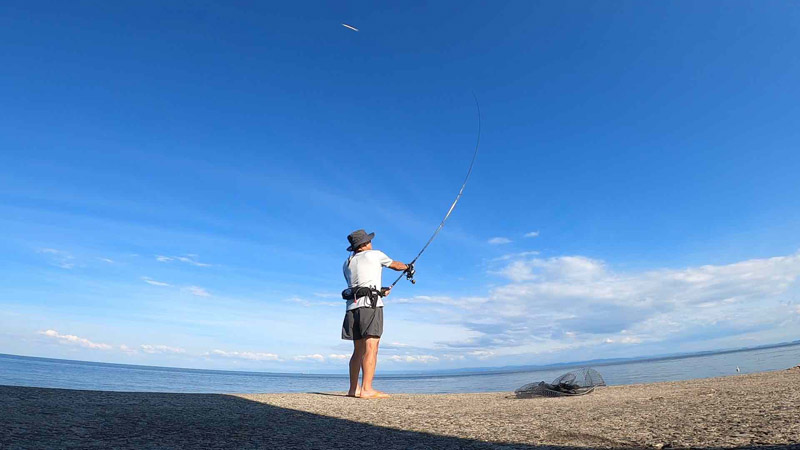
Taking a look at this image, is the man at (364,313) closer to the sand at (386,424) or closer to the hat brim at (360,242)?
the hat brim at (360,242)

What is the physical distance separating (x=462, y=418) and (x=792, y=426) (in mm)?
2371

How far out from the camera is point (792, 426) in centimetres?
284

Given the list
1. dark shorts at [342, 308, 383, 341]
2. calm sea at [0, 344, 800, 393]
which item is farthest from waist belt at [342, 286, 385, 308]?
calm sea at [0, 344, 800, 393]

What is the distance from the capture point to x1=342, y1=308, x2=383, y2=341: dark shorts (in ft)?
21.0

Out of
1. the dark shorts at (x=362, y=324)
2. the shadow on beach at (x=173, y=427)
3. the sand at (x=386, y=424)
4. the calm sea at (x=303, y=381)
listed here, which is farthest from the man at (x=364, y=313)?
the calm sea at (x=303, y=381)

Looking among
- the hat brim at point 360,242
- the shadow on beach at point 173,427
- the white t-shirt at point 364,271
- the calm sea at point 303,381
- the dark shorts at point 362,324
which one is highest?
the hat brim at point 360,242

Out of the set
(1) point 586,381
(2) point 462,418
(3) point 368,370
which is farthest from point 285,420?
(1) point 586,381

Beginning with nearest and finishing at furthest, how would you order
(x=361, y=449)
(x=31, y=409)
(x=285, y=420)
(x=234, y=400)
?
1. (x=361, y=449)
2. (x=31, y=409)
3. (x=285, y=420)
4. (x=234, y=400)

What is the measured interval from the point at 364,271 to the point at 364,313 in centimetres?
65

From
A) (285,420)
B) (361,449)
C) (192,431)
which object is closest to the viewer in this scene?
(361,449)

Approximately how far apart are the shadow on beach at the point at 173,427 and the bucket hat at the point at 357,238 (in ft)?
9.80

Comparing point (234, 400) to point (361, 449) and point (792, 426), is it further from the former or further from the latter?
point (792, 426)

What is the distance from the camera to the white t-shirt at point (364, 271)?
6.65m

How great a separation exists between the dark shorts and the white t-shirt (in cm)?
12
